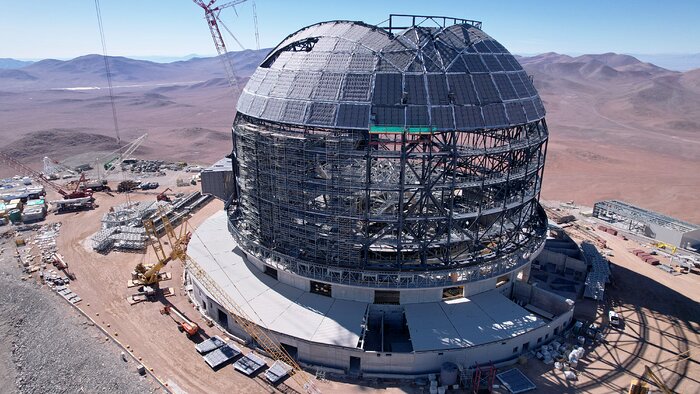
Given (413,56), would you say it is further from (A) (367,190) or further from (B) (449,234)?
(B) (449,234)

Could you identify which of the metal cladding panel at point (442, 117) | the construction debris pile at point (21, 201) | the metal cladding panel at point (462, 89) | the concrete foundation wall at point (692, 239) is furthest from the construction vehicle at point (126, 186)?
the concrete foundation wall at point (692, 239)

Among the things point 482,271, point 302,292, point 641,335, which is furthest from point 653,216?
point 302,292

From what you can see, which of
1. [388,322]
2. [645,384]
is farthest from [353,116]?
[645,384]

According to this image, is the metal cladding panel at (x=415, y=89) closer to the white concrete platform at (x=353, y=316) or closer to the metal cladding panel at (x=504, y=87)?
the metal cladding panel at (x=504, y=87)

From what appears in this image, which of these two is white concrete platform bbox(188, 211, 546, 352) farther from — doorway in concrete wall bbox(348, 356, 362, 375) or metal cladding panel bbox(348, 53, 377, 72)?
metal cladding panel bbox(348, 53, 377, 72)

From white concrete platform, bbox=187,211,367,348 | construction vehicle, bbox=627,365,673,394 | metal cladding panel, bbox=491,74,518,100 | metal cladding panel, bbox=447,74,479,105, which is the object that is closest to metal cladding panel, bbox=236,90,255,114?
white concrete platform, bbox=187,211,367,348
